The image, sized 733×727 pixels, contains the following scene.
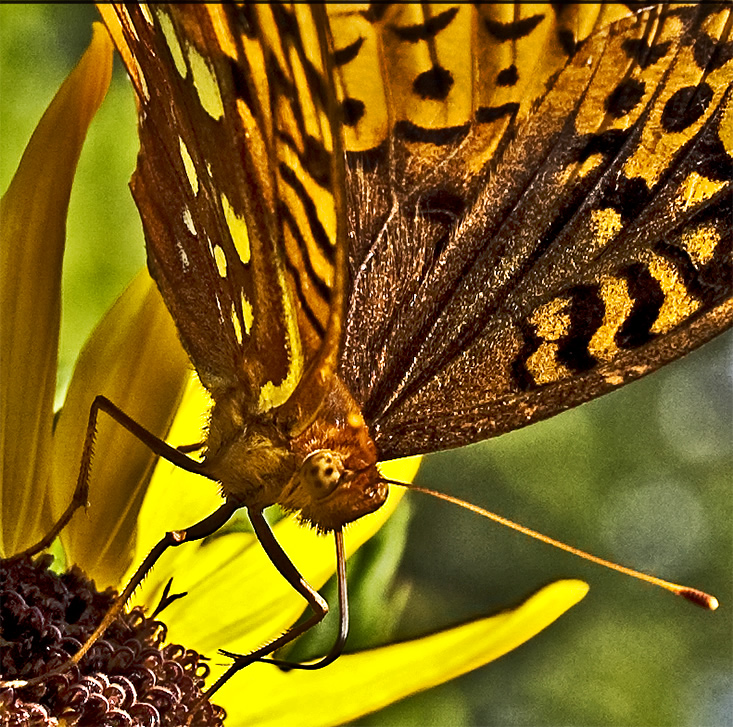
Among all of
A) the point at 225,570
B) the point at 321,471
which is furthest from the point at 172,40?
the point at 225,570

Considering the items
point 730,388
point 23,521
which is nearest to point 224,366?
point 23,521

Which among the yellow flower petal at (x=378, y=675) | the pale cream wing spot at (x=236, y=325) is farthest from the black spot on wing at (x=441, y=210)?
the yellow flower petal at (x=378, y=675)

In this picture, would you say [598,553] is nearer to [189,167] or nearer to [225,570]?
[225,570]

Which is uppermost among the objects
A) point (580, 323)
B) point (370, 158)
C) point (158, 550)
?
point (370, 158)

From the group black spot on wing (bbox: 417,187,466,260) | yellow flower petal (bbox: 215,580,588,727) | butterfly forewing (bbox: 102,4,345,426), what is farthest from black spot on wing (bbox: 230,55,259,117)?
yellow flower petal (bbox: 215,580,588,727)

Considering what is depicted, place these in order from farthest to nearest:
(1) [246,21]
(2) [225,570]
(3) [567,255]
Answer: (2) [225,570], (3) [567,255], (1) [246,21]

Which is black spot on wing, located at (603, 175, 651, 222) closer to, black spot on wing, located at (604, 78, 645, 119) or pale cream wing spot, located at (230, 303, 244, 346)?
black spot on wing, located at (604, 78, 645, 119)

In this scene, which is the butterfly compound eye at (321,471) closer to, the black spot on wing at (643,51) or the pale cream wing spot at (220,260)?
the pale cream wing spot at (220,260)
